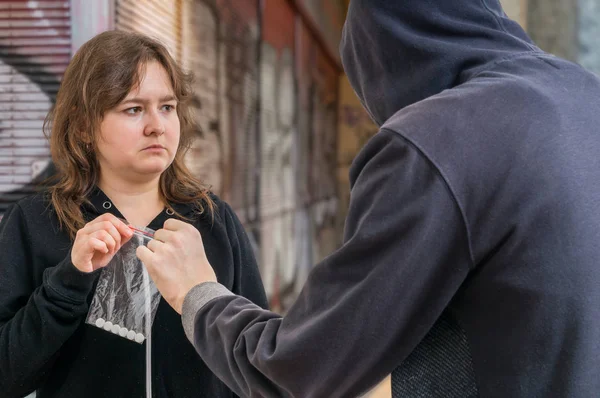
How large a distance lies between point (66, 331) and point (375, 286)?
83cm

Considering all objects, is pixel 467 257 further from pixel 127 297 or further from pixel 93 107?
pixel 93 107

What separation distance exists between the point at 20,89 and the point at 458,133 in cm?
205

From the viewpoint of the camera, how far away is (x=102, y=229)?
5.08 feet

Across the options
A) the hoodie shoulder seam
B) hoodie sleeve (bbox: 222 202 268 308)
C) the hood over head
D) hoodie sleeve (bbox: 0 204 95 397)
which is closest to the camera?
the hoodie shoulder seam

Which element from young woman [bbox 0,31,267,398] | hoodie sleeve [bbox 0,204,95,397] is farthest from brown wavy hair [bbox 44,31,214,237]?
hoodie sleeve [bbox 0,204,95,397]

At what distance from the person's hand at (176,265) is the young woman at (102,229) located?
0.12 metres

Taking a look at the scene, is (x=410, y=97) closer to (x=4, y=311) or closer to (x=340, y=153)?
(x=4, y=311)

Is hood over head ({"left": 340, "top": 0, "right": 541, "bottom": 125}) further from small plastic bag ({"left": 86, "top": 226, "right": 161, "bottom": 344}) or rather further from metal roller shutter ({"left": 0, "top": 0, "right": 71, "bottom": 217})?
metal roller shutter ({"left": 0, "top": 0, "right": 71, "bottom": 217})

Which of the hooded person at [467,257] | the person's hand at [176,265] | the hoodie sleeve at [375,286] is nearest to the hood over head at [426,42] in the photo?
the hooded person at [467,257]

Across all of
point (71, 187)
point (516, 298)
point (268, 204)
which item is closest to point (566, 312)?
point (516, 298)

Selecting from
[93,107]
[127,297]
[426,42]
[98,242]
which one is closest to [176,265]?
[98,242]

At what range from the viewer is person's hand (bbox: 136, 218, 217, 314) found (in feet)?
4.83

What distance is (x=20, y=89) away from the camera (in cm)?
267

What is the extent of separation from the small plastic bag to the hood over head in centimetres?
69
